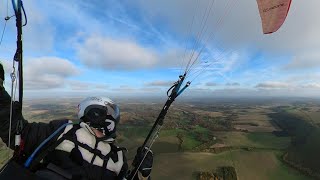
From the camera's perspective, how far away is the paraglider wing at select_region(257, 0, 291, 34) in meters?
5.72

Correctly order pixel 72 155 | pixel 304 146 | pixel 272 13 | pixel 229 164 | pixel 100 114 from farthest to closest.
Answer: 1. pixel 304 146
2. pixel 229 164
3. pixel 272 13
4. pixel 100 114
5. pixel 72 155

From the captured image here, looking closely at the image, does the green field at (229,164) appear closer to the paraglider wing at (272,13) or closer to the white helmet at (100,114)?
the paraglider wing at (272,13)

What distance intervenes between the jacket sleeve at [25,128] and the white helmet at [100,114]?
27 centimetres

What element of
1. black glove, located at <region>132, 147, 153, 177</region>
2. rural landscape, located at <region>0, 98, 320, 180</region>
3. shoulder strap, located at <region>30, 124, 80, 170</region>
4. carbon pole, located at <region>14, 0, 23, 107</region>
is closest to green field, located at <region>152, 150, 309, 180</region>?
rural landscape, located at <region>0, 98, 320, 180</region>

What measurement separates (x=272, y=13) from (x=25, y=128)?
5.30 meters

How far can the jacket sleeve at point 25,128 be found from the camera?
9.18 feet

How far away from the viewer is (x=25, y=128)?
2.97m

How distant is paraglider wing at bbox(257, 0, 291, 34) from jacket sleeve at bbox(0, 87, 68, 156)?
4.84 meters

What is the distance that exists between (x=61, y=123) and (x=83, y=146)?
357 millimetres

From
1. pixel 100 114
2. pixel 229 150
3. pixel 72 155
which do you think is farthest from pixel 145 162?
pixel 229 150

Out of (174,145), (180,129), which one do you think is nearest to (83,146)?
(174,145)

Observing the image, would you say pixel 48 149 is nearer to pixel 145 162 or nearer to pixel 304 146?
pixel 145 162

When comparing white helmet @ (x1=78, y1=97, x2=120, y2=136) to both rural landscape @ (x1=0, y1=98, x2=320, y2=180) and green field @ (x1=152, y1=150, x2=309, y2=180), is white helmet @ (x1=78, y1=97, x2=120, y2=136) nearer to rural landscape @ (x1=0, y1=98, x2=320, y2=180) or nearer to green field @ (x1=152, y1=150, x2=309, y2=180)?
rural landscape @ (x1=0, y1=98, x2=320, y2=180)

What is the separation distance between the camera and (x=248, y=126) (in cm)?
9262
